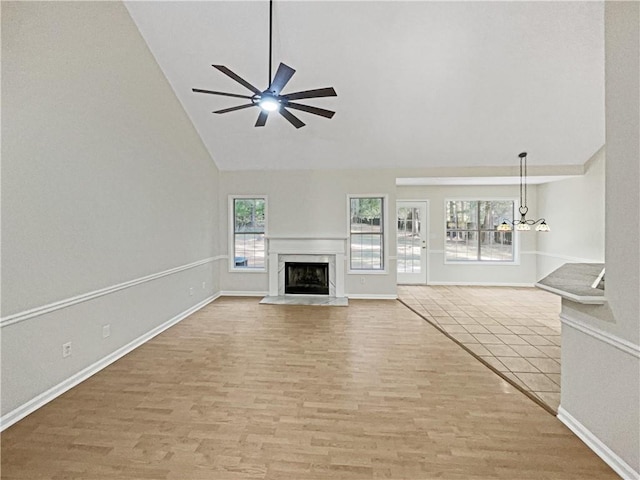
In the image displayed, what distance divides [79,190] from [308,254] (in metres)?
4.10

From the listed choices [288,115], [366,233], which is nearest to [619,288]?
[288,115]

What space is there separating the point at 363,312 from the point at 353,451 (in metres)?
3.40

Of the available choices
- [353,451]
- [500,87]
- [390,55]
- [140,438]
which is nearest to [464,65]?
[500,87]

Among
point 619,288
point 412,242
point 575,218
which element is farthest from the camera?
point 412,242

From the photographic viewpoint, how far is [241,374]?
3.10m

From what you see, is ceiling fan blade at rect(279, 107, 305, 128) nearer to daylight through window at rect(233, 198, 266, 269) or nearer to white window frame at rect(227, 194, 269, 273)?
white window frame at rect(227, 194, 269, 273)

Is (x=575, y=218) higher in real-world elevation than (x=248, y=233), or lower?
higher

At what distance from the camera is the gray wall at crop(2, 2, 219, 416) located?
2365 millimetres

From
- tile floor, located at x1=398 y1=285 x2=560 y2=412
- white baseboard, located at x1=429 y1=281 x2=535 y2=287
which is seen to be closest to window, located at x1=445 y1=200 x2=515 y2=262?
white baseboard, located at x1=429 y1=281 x2=535 y2=287

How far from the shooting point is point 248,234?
6.67m

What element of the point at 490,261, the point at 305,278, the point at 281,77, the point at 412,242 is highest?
the point at 281,77

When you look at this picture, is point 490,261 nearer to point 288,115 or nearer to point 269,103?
point 288,115

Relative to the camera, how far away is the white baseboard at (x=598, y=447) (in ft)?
5.88

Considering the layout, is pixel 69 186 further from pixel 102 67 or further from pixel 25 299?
pixel 102 67
